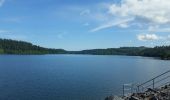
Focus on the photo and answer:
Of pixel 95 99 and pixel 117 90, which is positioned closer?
pixel 95 99

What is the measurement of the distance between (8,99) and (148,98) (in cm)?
2340

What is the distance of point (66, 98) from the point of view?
45188 mm

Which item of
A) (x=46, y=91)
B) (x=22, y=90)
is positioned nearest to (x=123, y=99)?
(x=46, y=91)

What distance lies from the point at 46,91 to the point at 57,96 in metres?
5.15

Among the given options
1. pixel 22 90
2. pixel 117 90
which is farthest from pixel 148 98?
pixel 22 90

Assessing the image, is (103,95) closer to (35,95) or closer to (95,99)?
(95,99)

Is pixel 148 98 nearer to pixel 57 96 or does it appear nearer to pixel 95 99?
pixel 95 99

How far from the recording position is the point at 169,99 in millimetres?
26203

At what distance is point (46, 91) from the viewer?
51344 millimetres

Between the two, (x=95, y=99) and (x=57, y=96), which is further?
(x=57, y=96)

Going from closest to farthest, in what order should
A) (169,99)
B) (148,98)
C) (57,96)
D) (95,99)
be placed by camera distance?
(169,99), (148,98), (95,99), (57,96)

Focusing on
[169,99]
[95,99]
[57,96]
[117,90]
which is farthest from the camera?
[117,90]

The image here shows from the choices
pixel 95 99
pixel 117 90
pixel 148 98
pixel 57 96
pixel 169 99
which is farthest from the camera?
pixel 117 90

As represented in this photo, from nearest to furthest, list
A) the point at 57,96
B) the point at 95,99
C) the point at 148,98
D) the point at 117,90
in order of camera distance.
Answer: the point at 148,98 < the point at 95,99 < the point at 57,96 < the point at 117,90
